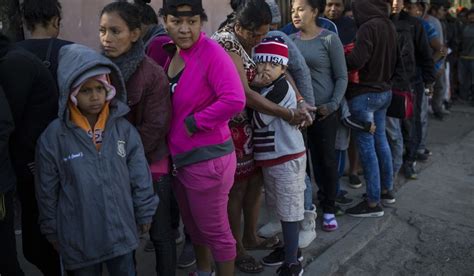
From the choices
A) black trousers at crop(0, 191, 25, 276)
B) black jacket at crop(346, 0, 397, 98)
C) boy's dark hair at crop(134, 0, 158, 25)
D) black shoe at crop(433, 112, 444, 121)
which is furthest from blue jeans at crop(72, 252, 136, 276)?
black shoe at crop(433, 112, 444, 121)

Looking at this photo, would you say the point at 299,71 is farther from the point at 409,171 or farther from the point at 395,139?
the point at 409,171

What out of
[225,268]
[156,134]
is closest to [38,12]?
[156,134]

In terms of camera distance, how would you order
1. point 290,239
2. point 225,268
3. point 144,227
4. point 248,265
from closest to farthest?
1. point 144,227
2. point 225,268
3. point 290,239
4. point 248,265

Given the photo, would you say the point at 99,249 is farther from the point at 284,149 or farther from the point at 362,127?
the point at 362,127

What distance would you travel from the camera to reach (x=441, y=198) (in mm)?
4766

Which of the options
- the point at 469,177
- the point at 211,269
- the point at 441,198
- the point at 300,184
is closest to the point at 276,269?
the point at 211,269

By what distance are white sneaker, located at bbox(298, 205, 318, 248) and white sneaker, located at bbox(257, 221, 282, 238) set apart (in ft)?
0.63

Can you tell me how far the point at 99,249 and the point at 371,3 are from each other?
A: 3.02 m

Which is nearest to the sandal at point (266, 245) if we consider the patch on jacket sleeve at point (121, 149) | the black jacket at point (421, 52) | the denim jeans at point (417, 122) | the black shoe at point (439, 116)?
the patch on jacket sleeve at point (121, 149)

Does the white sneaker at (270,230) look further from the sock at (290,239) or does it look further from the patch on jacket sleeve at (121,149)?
the patch on jacket sleeve at (121,149)

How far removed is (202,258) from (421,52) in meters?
3.34

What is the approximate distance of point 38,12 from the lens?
2807 millimetres

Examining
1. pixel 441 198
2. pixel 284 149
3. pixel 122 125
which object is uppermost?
pixel 122 125

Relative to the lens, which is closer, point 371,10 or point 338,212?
point 371,10
